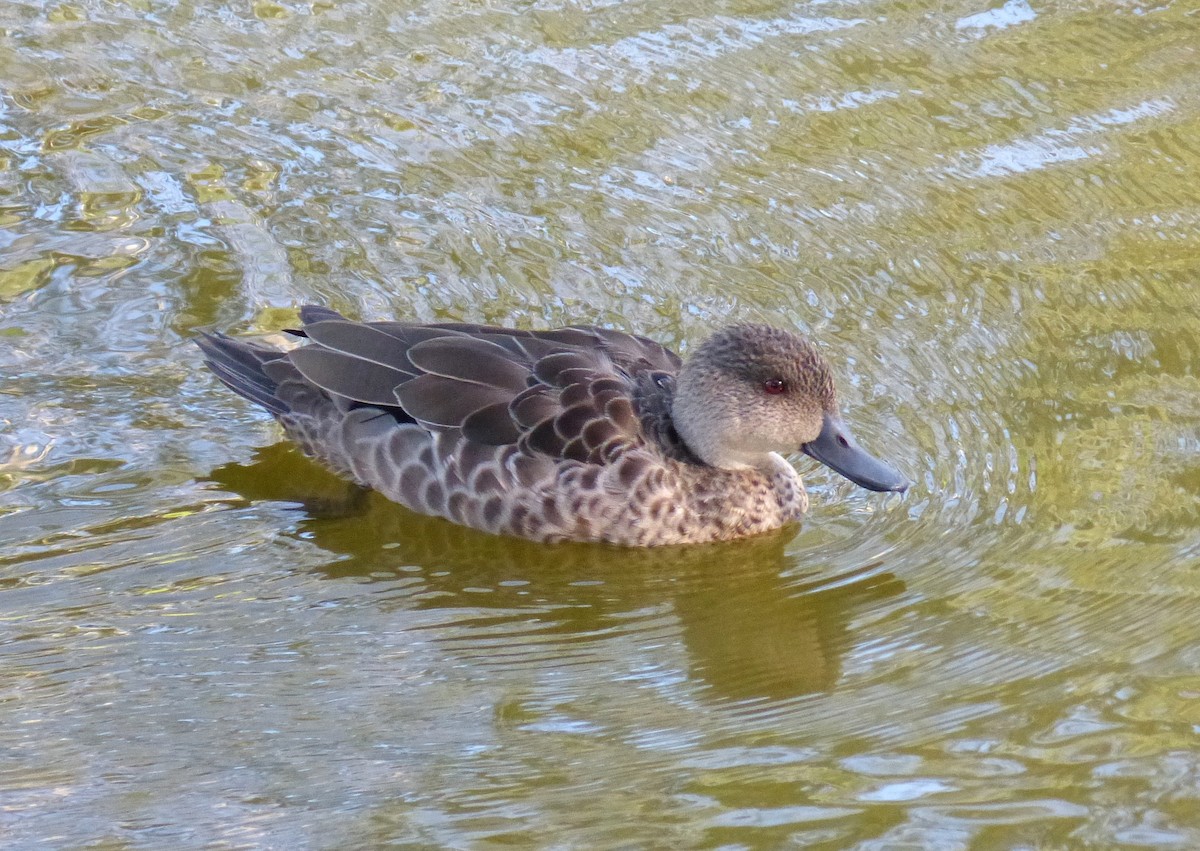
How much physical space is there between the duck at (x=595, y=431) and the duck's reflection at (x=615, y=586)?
103 millimetres

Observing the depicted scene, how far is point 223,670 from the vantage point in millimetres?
5891

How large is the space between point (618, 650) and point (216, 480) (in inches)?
87.1

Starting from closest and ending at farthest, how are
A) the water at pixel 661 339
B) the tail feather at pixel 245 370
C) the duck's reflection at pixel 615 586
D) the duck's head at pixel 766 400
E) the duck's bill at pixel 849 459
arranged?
the water at pixel 661 339
the duck's reflection at pixel 615 586
the duck's bill at pixel 849 459
the duck's head at pixel 766 400
the tail feather at pixel 245 370

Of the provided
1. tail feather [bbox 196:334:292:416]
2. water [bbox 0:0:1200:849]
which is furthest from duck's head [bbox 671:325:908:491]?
tail feather [bbox 196:334:292:416]

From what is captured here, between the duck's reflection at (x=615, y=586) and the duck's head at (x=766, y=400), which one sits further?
the duck's head at (x=766, y=400)

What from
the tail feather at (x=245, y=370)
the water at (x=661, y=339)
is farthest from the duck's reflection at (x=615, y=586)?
the tail feather at (x=245, y=370)

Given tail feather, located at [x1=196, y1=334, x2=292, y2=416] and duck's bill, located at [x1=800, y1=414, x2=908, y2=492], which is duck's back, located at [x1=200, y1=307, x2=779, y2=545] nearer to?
tail feather, located at [x1=196, y1=334, x2=292, y2=416]

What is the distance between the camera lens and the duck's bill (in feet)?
21.7

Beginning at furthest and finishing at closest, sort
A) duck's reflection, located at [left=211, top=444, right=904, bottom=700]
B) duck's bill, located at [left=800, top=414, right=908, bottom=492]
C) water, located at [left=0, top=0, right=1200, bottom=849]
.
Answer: duck's bill, located at [left=800, top=414, right=908, bottom=492], duck's reflection, located at [left=211, top=444, right=904, bottom=700], water, located at [left=0, top=0, right=1200, bottom=849]

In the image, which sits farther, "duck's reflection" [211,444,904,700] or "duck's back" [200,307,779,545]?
"duck's back" [200,307,779,545]

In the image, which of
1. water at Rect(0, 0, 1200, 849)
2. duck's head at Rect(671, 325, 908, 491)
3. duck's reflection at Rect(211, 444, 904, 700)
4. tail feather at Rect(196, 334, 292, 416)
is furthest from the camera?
tail feather at Rect(196, 334, 292, 416)

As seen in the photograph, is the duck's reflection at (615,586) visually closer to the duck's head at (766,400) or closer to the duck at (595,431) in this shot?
the duck at (595,431)

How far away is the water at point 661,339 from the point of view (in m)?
5.08

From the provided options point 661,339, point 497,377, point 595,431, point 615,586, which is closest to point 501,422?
point 497,377
